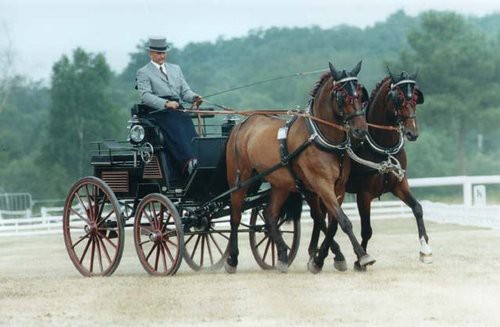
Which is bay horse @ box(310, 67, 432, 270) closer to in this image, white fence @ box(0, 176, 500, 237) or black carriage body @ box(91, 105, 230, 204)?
black carriage body @ box(91, 105, 230, 204)

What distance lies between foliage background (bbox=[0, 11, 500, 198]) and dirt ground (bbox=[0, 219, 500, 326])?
30965 mm

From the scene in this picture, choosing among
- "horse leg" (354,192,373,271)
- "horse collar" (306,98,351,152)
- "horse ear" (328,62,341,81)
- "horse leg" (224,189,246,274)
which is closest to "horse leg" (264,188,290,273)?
"horse leg" (224,189,246,274)

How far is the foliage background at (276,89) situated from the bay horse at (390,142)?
30868 millimetres

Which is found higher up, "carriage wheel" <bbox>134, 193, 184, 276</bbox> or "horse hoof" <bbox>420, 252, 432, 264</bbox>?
"carriage wheel" <bbox>134, 193, 184, 276</bbox>

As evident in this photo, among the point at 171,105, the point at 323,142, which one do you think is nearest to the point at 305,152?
the point at 323,142

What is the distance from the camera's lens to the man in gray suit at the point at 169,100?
606 inches

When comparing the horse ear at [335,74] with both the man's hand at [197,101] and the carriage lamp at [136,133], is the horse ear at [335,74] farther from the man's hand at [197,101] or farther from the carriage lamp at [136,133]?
the carriage lamp at [136,133]

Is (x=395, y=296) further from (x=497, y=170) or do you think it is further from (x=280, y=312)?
(x=497, y=170)

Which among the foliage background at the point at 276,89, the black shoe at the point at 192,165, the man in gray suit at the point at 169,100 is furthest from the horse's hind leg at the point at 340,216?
the foliage background at the point at 276,89

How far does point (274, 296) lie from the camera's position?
1259 cm

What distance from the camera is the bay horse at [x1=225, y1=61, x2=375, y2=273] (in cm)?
1412

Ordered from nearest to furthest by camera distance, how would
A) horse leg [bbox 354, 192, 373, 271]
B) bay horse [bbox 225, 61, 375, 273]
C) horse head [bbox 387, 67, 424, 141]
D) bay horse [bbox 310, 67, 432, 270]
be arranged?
bay horse [bbox 225, 61, 375, 273]
horse head [bbox 387, 67, 424, 141]
bay horse [bbox 310, 67, 432, 270]
horse leg [bbox 354, 192, 373, 271]

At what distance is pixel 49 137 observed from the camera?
51.6 meters

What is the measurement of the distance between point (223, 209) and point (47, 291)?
284 cm
